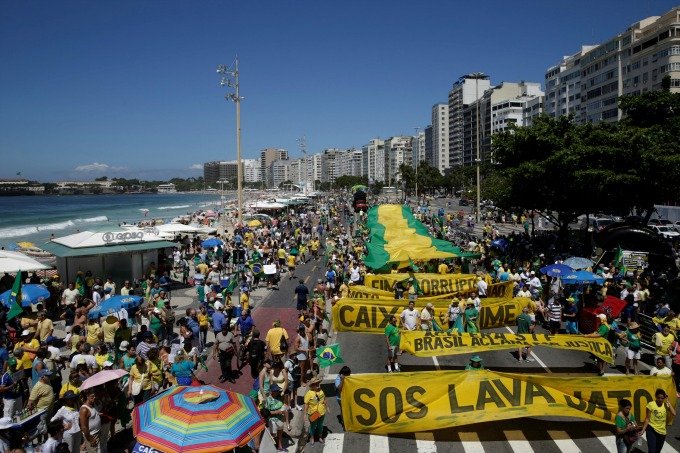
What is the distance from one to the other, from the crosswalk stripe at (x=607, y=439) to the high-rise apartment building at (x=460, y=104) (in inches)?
6613

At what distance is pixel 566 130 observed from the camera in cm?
3145

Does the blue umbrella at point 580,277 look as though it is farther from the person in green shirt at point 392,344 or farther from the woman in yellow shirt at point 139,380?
the woman in yellow shirt at point 139,380

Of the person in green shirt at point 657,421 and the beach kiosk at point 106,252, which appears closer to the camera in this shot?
the person in green shirt at point 657,421

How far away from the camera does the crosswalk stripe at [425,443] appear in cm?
940

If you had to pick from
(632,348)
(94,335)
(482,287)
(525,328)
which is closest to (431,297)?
(482,287)

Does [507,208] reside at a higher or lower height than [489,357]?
higher

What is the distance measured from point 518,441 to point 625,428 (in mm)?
1930

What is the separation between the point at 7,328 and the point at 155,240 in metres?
9.17

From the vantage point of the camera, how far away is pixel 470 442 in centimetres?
966

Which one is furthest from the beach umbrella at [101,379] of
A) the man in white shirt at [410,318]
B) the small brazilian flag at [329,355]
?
the man in white shirt at [410,318]

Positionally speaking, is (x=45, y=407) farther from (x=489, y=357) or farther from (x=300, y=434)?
(x=489, y=357)

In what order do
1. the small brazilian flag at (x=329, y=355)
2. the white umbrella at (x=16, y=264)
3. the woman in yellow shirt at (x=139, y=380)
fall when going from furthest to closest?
the white umbrella at (x=16, y=264) → the small brazilian flag at (x=329, y=355) → the woman in yellow shirt at (x=139, y=380)

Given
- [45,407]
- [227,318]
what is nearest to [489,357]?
[227,318]

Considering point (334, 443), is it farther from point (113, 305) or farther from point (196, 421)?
point (113, 305)
